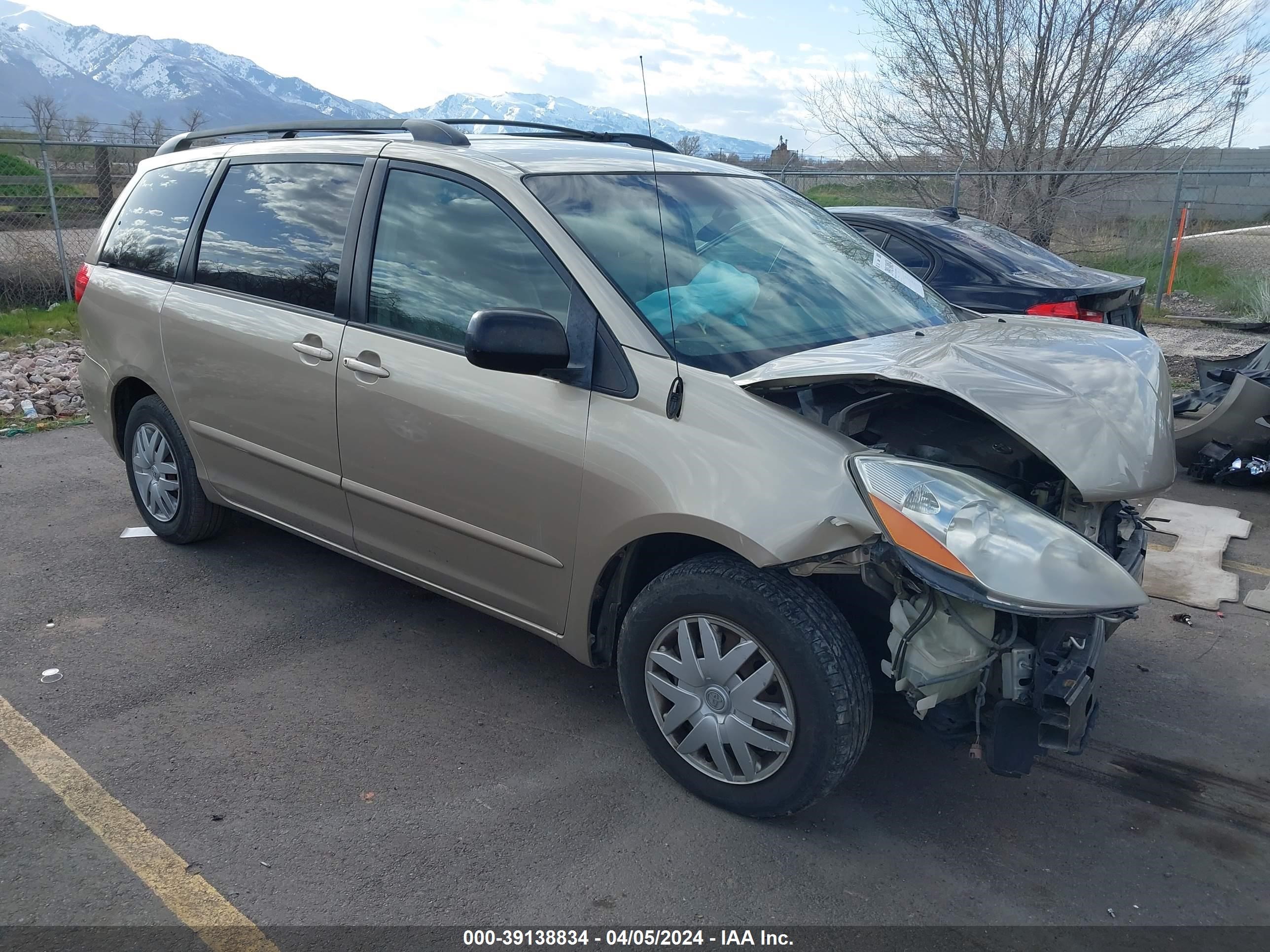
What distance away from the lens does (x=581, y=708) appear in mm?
3695

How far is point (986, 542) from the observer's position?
2.55 meters

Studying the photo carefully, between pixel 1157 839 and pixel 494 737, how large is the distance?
2122 millimetres

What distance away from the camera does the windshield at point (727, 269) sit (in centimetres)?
321

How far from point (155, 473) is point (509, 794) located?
289 cm

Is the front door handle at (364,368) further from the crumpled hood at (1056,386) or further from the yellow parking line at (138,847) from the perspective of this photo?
the yellow parking line at (138,847)

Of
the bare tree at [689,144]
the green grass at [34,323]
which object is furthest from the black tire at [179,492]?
the green grass at [34,323]

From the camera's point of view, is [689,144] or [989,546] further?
Result: [689,144]

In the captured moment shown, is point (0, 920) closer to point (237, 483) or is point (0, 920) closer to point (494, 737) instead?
point (494, 737)

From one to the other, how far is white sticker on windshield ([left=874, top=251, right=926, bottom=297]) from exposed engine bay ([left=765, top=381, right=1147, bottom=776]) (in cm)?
134

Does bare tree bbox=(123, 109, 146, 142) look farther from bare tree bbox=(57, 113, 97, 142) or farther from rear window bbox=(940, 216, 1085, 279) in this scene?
rear window bbox=(940, 216, 1085, 279)

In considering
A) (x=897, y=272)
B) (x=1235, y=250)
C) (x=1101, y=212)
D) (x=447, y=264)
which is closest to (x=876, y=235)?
(x=897, y=272)

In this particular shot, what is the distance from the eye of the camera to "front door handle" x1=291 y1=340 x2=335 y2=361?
12.4 ft

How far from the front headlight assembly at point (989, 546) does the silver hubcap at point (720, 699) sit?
548mm

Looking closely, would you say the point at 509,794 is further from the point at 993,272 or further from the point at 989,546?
the point at 993,272
